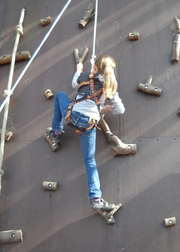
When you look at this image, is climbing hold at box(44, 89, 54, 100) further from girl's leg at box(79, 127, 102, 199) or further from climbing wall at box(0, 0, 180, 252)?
girl's leg at box(79, 127, 102, 199)

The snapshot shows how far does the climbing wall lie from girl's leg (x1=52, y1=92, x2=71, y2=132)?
153 millimetres

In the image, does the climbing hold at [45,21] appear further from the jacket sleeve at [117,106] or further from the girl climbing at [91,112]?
the jacket sleeve at [117,106]

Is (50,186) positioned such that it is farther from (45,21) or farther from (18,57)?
(45,21)

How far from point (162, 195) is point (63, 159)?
2.34 feet

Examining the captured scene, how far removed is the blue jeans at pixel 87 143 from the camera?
2.51 metres

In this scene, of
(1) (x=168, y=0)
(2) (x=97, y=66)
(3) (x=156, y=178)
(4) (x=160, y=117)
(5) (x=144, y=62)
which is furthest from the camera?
(1) (x=168, y=0)

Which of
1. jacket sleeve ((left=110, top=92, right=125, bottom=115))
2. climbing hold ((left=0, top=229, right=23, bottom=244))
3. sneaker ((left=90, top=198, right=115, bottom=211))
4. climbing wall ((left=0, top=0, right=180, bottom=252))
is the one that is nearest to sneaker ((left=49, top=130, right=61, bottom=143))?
climbing wall ((left=0, top=0, right=180, bottom=252))

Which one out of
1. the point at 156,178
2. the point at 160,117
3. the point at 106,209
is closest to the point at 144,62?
the point at 160,117

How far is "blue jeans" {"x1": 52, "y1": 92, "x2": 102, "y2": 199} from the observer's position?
2506 millimetres

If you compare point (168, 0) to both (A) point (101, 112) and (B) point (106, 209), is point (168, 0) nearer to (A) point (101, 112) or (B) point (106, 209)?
(A) point (101, 112)

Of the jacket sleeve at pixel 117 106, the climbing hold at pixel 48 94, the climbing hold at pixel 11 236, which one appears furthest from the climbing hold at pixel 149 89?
the climbing hold at pixel 11 236

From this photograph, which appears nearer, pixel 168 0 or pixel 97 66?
pixel 97 66

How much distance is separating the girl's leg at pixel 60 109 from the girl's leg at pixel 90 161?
209 mm

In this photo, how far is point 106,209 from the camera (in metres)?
2.56
